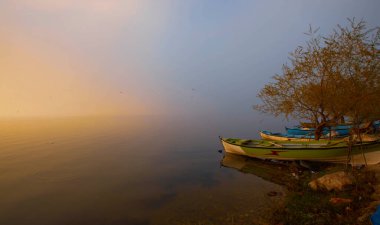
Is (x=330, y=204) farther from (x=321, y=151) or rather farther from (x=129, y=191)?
(x=129, y=191)

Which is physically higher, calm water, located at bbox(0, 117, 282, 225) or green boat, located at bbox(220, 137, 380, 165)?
green boat, located at bbox(220, 137, 380, 165)

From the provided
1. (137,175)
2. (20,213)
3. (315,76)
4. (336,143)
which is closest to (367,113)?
(336,143)

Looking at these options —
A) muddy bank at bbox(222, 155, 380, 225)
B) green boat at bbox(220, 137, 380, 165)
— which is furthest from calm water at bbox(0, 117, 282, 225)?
green boat at bbox(220, 137, 380, 165)

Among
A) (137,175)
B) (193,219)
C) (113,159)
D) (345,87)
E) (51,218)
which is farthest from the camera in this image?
(113,159)

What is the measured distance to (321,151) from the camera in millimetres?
21250

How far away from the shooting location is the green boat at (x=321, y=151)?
2009 cm

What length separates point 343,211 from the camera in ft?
33.8

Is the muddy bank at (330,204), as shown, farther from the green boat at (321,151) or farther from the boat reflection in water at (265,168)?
the green boat at (321,151)

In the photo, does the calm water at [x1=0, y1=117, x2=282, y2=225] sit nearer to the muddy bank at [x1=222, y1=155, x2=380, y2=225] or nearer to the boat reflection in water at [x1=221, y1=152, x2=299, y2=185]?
the boat reflection in water at [x1=221, y1=152, x2=299, y2=185]

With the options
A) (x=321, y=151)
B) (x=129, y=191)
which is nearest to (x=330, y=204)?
(x=321, y=151)

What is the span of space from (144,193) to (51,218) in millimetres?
6341

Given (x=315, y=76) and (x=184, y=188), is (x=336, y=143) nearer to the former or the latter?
(x=315, y=76)

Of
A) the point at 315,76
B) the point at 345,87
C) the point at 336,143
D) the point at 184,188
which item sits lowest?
the point at 184,188

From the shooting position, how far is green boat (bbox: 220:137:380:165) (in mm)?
20094
